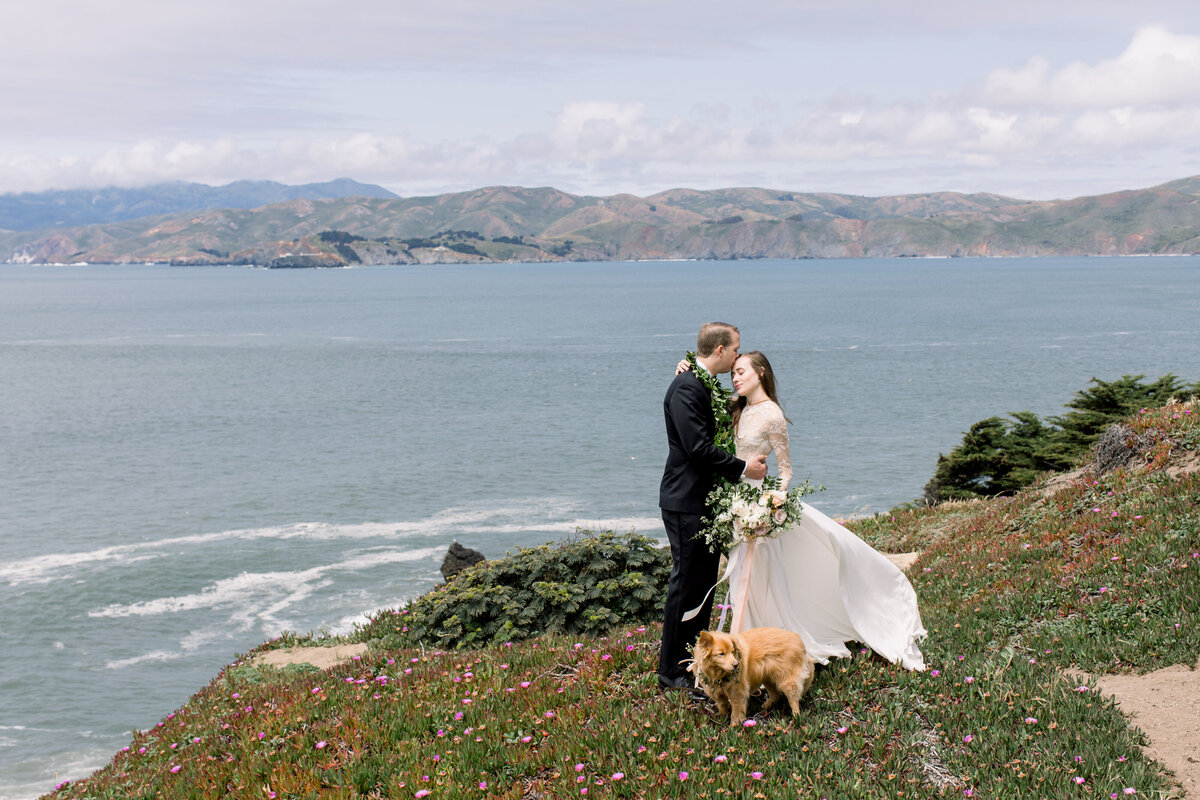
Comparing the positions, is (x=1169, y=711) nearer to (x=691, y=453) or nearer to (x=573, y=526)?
(x=691, y=453)

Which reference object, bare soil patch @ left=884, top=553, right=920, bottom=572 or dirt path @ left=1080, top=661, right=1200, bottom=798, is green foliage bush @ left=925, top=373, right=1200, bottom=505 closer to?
bare soil patch @ left=884, top=553, right=920, bottom=572

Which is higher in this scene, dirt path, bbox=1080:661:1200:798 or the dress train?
the dress train

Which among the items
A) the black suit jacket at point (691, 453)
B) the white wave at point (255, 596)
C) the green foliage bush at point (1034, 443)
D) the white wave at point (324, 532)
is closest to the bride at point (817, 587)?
the black suit jacket at point (691, 453)

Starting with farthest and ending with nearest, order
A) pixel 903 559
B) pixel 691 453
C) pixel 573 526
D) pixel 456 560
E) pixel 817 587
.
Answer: pixel 573 526, pixel 456 560, pixel 903 559, pixel 817 587, pixel 691 453

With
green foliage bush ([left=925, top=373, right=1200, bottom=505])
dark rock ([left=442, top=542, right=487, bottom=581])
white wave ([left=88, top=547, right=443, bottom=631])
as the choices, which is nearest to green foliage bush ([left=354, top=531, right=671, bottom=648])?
dark rock ([left=442, top=542, right=487, bottom=581])

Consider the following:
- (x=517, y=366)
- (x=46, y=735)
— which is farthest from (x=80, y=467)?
(x=517, y=366)

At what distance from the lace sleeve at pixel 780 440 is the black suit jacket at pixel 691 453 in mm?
445

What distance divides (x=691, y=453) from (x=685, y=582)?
1.10 m

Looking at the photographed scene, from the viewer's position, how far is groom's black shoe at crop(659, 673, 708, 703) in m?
7.46

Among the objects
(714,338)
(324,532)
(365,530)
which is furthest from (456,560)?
(714,338)

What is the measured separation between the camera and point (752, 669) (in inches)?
269

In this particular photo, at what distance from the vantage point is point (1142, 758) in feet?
20.8

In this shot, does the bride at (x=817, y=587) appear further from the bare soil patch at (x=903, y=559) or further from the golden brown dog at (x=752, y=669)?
the bare soil patch at (x=903, y=559)

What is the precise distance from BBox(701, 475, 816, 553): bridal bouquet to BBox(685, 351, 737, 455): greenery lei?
33 cm
